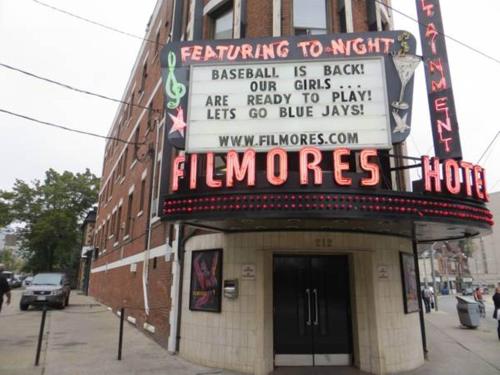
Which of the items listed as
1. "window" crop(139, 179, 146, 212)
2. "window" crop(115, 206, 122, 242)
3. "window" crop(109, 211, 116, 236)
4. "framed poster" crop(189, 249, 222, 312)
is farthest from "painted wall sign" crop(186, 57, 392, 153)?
"window" crop(109, 211, 116, 236)

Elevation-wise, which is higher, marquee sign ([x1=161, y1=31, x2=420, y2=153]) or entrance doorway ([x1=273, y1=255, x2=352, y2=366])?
marquee sign ([x1=161, y1=31, x2=420, y2=153])

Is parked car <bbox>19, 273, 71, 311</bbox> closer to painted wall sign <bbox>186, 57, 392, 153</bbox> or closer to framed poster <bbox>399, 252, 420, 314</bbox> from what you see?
painted wall sign <bbox>186, 57, 392, 153</bbox>

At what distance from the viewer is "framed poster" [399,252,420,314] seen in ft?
29.0

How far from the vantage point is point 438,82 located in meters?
9.04

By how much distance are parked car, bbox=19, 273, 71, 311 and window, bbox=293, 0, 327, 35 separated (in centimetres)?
1631

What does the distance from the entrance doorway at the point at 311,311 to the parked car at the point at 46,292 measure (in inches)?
557

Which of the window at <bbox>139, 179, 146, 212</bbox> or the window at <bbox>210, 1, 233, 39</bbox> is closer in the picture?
the window at <bbox>210, 1, 233, 39</bbox>

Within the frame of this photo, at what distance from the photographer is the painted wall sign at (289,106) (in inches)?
302

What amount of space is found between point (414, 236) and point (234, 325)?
15.7 ft

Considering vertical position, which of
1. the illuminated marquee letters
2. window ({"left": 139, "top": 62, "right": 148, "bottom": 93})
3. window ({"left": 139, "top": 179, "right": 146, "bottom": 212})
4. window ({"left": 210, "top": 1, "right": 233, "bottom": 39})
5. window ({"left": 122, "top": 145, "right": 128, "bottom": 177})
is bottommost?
the illuminated marquee letters

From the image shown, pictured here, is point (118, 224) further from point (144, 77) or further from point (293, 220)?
point (293, 220)

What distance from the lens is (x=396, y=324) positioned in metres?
8.32

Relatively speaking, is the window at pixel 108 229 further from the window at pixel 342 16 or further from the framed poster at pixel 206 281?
the window at pixel 342 16

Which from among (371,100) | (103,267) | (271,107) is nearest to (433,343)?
(371,100)
